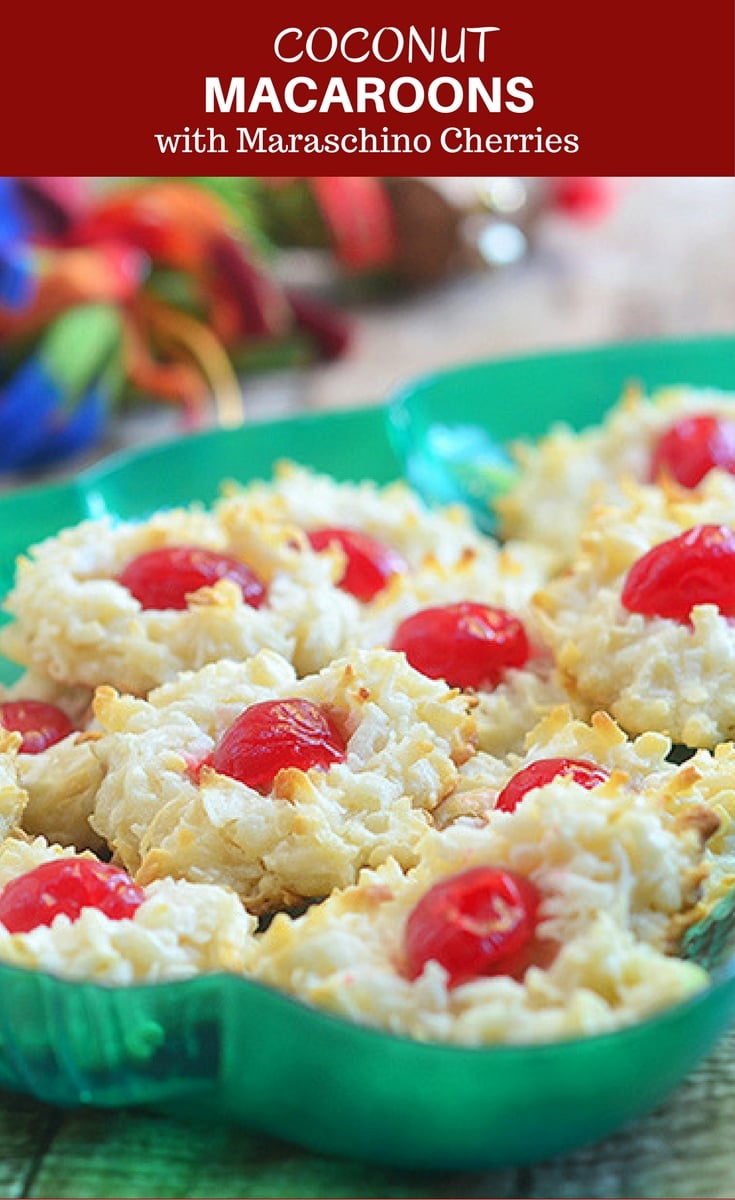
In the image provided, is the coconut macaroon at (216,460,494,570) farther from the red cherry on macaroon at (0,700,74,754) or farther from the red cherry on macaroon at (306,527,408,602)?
the red cherry on macaroon at (0,700,74,754)

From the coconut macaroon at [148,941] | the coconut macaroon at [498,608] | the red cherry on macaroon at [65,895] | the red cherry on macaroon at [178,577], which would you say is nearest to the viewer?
the coconut macaroon at [148,941]

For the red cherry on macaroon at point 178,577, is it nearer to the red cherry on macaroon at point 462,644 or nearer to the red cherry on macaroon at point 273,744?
the red cherry on macaroon at point 462,644

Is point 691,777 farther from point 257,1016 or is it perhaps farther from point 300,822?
point 257,1016

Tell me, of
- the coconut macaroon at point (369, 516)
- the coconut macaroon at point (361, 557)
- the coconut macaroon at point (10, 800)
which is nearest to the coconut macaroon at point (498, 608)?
the coconut macaroon at point (361, 557)

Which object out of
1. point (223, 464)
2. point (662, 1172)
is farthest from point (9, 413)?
point (662, 1172)

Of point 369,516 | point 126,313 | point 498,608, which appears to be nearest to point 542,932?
point 498,608
